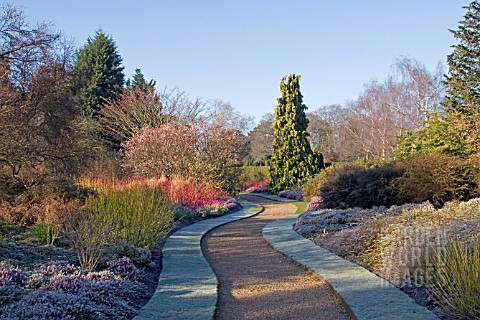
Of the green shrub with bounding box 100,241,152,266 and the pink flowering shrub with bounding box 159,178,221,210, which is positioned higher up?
the pink flowering shrub with bounding box 159,178,221,210

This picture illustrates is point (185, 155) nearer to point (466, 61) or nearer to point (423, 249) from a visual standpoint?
point (466, 61)

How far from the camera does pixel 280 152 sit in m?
27.0

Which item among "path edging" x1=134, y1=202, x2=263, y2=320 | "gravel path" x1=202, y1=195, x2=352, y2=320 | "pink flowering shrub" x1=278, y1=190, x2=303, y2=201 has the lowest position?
"gravel path" x1=202, y1=195, x2=352, y2=320

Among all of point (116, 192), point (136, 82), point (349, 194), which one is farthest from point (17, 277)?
point (136, 82)

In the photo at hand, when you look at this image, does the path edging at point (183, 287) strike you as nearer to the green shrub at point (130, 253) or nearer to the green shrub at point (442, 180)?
the green shrub at point (130, 253)

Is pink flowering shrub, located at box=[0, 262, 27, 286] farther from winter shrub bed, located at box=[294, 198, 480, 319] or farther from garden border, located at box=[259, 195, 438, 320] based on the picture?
winter shrub bed, located at box=[294, 198, 480, 319]

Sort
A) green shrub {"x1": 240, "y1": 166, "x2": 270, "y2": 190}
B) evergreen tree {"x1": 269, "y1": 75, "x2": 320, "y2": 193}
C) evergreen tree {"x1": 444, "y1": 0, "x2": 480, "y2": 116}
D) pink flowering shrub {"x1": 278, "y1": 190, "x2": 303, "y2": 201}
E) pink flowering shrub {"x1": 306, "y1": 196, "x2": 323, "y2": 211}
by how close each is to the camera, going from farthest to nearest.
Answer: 1. green shrub {"x1": 240, "y1": 166, "x2": 270, "y2": 190}
2. evergreen tree {"x1": 269, "y1": 75, "x2": 320, "y2": 193}
3. pink flowering shrub {"x1": 278, "y1": 190, "x2": 303, "y2": 201}
4. evergreen tree {"x1": 444, "y1": 0, "x2": 480, "y2": 116}
5. pink flowering shrub {"x1": 306, "y1": 196, "x2": 323, "y2": 211}

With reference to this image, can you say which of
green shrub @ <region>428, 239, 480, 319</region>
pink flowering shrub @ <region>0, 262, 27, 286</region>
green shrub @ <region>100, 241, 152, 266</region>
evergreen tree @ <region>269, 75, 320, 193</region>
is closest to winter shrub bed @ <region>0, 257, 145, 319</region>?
pink flowering shrub @ <region>0, 262, 27, 286</region>

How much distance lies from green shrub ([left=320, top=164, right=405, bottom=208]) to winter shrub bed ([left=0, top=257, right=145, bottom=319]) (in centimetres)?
757

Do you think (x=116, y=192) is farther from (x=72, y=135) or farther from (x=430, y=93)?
(x=430, y=93)

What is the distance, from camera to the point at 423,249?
559 cm

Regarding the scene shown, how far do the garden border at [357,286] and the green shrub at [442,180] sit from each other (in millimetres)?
3616

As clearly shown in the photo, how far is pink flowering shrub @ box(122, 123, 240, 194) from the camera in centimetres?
1977

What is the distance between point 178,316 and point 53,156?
7283 mm
